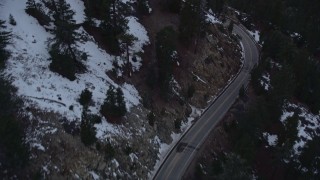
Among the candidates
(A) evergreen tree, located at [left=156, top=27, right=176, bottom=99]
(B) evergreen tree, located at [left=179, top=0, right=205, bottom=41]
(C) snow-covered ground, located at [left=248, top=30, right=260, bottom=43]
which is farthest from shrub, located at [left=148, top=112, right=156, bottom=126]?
(C) snow-covered ground, located at [left=248, top=30, right=260, bottom=43]

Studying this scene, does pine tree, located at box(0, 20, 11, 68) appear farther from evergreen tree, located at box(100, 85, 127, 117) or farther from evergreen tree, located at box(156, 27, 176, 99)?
evergreen tree, located at box(156, 27, 176, 99)

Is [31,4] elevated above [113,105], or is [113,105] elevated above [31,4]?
[31,4]

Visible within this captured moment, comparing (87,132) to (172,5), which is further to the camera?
(172,5)

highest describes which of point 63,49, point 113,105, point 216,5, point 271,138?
point 63,49

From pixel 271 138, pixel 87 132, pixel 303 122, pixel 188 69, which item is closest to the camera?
pixel 87 132

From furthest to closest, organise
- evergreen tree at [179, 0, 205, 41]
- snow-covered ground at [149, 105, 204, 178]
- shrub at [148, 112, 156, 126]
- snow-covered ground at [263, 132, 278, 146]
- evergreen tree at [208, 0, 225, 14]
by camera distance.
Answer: evergreen tree at [208, 0, 225, 14]
evergreen tree at [179, 0, 205, 41]
snow-covered ground at [263, 132, 278, 146]
shrub at [148, 112, 156, 126]
snow-covered ground at [149, 105, 204, 178]

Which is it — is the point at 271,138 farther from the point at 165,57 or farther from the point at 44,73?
the point at 44,73

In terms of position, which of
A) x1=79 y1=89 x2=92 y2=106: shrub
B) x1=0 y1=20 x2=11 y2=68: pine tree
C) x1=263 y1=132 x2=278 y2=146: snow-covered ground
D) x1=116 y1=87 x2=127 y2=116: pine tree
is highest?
x1=0 y1=20 x2=11 y2=68: pine tree

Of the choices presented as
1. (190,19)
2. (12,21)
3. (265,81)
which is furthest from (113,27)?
(265,81)
